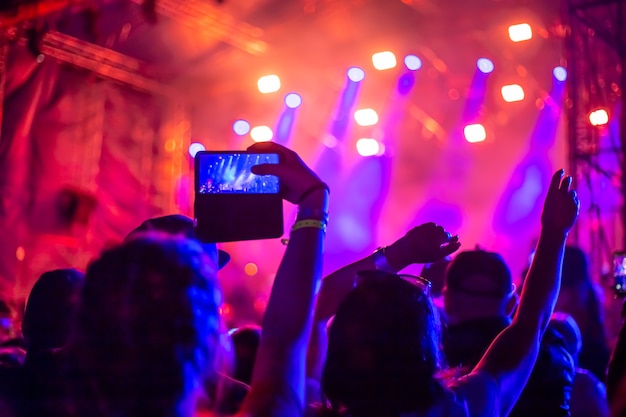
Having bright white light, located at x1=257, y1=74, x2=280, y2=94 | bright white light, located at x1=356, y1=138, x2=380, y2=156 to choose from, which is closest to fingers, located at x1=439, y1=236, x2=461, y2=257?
bright white light, located at x1=257, y1=74, x2=280, y2=94

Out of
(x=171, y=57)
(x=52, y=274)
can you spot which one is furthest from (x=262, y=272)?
(x=52, y=274)

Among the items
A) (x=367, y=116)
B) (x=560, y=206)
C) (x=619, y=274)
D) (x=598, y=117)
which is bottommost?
(x=619, y=274)

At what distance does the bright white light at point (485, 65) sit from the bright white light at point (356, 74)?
5.85ft

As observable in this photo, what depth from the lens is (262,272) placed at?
12555 mm

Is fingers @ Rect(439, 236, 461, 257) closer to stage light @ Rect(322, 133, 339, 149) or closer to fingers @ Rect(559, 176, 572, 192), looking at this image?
fingers @ Rect(559, 176, 572, 192)

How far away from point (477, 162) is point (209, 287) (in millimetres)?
11796

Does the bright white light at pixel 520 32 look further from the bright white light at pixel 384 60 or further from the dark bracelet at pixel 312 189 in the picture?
the dark bracelet at pixel 312 189

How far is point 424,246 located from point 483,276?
0.47m

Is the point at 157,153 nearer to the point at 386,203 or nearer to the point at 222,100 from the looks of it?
the point at 222,100

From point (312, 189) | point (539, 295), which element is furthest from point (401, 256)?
point (312, 189)

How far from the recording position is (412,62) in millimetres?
10828

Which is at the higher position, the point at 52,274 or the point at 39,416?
the point at 52,274

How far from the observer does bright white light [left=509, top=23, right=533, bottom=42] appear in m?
9.59

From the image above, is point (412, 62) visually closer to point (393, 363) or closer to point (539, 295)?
point (539, 295)
